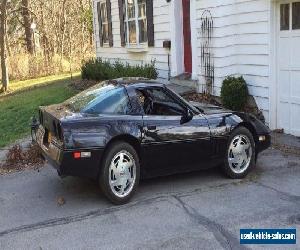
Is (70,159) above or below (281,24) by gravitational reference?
below

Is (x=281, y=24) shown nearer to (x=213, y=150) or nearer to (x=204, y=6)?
(x=204, y=6)

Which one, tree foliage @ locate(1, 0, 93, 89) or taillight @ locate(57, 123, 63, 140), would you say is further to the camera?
tree foliage @ locate(1, 0, 93, 89)

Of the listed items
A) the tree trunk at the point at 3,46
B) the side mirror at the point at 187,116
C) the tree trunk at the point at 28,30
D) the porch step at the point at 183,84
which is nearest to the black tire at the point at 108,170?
the side mirror at the point at 187,116

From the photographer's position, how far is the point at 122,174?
594 cm

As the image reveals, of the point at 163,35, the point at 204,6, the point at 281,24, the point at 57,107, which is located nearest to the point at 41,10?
the point at 163,35

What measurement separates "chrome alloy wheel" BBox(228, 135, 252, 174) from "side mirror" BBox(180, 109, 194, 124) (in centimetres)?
75

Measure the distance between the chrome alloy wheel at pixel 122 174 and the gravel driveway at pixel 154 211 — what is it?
8.2 inches

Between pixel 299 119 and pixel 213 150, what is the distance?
3.21 m

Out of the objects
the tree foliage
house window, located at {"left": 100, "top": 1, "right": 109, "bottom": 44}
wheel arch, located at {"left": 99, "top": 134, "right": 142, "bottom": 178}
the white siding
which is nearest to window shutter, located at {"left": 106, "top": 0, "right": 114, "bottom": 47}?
house window, located at {"left": 100, "top": 1, "right": 109, "bottom": 44}

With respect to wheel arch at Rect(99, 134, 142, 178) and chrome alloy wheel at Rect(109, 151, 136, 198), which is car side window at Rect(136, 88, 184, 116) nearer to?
wheel arch at Rect(99, 134, 142, 178)

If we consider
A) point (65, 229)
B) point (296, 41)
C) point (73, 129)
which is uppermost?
point (296, 41)

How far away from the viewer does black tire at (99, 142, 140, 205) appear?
579 centimetres

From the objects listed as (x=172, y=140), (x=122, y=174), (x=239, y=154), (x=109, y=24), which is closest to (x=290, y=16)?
(x=239, y=154)

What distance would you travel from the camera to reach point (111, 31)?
56.6ft
